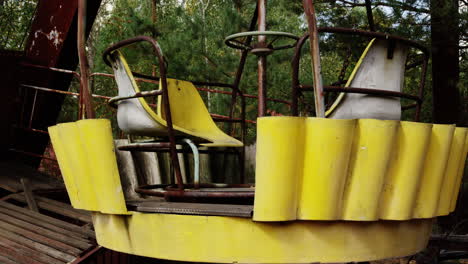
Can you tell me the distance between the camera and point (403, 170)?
248 centimetres

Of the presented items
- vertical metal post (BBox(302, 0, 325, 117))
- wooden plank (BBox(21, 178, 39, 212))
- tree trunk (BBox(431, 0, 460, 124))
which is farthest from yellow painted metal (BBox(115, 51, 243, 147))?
tree trunk (BBox(431, 0, 460, 124))

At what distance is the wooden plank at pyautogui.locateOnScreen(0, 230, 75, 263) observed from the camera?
354 centimetres

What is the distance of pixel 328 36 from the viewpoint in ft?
18.1

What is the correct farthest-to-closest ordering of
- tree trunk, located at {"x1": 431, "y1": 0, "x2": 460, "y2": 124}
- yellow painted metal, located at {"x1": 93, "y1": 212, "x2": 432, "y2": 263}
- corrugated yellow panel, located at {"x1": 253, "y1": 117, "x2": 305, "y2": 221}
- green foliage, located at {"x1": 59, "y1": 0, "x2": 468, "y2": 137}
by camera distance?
green foliage, located at {"x1": 59, "y1": 0, "x2": 468, "y2": 137}, tree trunk, located at {"x1": 431, "y1": 0, "x2": 460, "y2": 124}, yellow painted metal, located at {"x1": 93, "y1": 212, "x2": 432, "y2": 263}, corrugated yellow panel, located at {"x1": 253, "y1": 117, "x2": 305, "y2": 221}

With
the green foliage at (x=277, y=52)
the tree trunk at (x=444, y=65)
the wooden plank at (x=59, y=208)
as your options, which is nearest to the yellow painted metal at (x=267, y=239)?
the wooden plank at (x=59, y=208)

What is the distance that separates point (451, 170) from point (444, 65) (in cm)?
298

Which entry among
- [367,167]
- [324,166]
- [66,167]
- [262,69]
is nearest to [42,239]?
[66,167]

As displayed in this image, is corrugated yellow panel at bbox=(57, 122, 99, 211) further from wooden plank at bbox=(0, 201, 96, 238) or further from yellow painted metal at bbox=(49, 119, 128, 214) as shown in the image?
wooden plank at bbox=(0, 201, 96, 238)

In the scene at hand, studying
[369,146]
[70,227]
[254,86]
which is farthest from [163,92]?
[254,86]

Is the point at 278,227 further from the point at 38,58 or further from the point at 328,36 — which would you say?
the point at 38,58

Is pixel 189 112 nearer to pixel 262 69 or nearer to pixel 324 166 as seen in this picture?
pixel 262 69

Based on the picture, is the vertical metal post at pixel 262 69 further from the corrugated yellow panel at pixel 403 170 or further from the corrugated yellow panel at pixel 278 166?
the corrugated yellow panel at pixel 403 170

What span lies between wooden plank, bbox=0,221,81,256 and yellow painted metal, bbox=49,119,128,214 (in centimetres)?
80

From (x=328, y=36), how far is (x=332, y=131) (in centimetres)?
337
